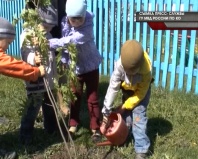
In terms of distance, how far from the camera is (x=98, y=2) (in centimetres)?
653

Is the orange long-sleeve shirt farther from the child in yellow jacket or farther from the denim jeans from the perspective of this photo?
the denim jeans

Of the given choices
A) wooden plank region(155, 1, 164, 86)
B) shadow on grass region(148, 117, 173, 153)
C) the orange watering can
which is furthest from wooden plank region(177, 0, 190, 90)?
the orange watering can

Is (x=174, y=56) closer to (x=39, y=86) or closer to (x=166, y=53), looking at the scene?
(x=166, y=53)

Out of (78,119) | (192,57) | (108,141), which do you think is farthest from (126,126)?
(192,57)

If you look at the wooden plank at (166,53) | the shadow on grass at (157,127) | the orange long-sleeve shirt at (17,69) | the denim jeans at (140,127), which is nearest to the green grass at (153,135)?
the shadow on grass at (157,127)

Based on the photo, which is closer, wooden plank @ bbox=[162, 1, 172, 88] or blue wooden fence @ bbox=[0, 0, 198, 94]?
blue wooden fence @ bbox=[0, 0, 198, 94]

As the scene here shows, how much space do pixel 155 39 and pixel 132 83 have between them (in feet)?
8.69

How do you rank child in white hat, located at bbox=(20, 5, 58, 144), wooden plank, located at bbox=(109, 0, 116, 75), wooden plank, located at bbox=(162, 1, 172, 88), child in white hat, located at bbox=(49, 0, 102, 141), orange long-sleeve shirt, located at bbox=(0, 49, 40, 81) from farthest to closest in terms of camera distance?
wooden plank, located at bbox=(109, 0, 116, 75) → wooden plank, located at bbox=(162, 1, 172, 88) → child in white hat, located at bbox=(49, 0, 102, 141) → child in white hat, located at bbox=(20, 5, 58, 144) → orange long-sleeve shirt, located at bbox=(0, 49, 40, 81)

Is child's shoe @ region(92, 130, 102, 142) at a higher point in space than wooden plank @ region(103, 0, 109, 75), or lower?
lower

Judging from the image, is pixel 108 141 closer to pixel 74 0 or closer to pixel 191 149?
pixel 191 149

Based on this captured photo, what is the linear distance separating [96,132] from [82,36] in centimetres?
107

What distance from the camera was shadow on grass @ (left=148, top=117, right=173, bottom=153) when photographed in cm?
385

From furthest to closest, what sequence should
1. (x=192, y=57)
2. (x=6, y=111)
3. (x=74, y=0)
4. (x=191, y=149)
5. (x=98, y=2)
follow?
(x=98, y=2)
(x=192, y=57)
(x=6, y=111)
(x=191, y=149)
(x=74, y=0)

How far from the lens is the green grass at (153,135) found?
3461 millimetres
